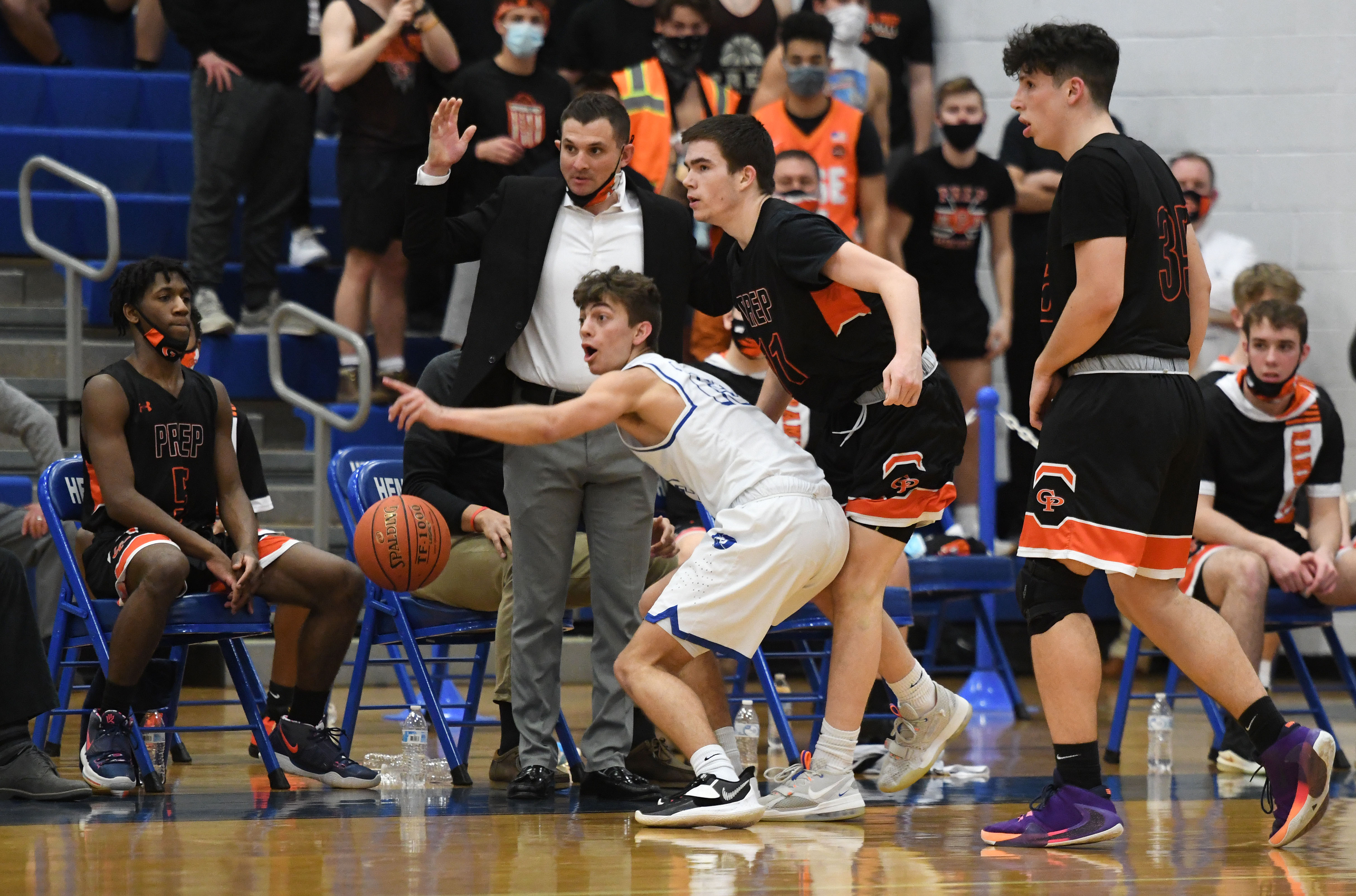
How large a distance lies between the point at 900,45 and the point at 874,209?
5.61 ft

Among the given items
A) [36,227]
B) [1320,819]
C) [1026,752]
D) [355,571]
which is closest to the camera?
[1320,819]

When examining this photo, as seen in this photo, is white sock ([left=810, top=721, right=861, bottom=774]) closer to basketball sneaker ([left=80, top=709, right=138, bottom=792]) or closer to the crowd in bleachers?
basketball sneaker ([left=80, top=709, right=138, bottom=792])

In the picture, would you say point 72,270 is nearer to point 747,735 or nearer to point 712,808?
point 747,735

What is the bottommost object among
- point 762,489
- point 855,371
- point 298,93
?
point 762,489

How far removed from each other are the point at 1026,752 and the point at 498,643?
1985 millimetres

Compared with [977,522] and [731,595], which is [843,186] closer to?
[977,522]

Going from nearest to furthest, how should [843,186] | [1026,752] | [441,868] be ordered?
[441,868] → [1026,752] → [843,186]

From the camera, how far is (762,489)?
172 inches

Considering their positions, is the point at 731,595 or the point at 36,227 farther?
the point at 36,227

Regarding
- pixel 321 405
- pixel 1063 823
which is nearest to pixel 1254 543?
pixel 1063 823

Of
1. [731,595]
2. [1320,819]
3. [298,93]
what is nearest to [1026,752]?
[1320,819]

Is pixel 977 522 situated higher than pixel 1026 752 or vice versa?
pixel 977 522

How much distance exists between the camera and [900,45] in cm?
923

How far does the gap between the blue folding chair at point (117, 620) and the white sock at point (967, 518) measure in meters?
3.65
